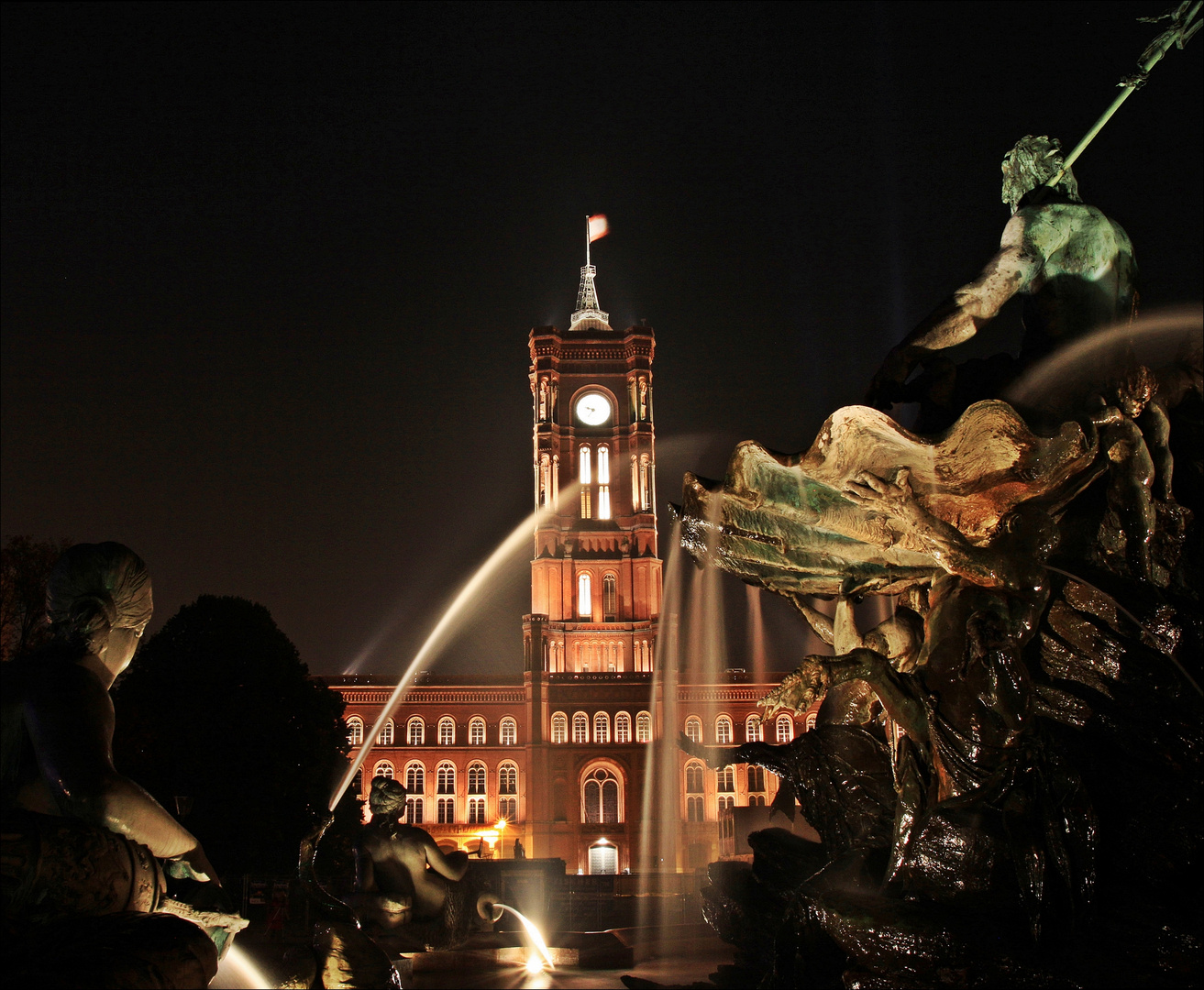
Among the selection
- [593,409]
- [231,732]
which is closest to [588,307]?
[593,409]

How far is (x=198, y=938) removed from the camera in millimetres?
2621

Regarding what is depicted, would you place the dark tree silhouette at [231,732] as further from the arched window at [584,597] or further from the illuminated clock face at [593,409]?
the illuminated clock face at [593,409]

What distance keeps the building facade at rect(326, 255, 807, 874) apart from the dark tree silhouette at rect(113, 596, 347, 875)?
2733cm

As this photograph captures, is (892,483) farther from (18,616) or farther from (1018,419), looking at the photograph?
(18,616)

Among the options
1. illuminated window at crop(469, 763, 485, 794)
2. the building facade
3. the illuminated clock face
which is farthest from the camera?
the illuminated clock face

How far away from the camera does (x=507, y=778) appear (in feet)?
223

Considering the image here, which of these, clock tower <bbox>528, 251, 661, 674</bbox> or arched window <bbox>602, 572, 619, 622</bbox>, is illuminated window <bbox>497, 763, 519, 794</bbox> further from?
arched window <bbox>602, 572, 619, 622</bbox>

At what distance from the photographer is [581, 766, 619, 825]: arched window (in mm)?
66000

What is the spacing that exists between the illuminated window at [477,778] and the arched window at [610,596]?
Result: 41.7 ft

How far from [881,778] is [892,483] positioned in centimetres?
224

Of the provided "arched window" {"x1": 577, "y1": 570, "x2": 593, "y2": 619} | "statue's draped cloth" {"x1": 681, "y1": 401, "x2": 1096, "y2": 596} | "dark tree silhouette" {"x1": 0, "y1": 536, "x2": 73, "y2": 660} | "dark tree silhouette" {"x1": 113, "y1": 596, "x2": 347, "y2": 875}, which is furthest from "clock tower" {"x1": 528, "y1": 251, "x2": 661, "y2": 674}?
"statue's draped cloth" {"x1": 681, "y1": 401, "x2": 1096, "y2": 596}

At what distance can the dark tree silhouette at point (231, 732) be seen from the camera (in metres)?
A: 29.4

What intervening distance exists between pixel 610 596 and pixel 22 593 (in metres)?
53.4

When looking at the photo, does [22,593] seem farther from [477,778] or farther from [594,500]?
[594,500]
